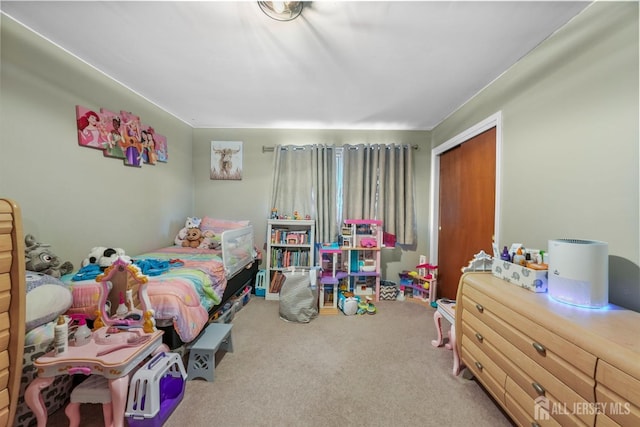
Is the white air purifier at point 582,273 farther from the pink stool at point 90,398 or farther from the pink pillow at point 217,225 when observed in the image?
the pink pillow at point 217,225

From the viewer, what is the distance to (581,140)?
4.29 ft

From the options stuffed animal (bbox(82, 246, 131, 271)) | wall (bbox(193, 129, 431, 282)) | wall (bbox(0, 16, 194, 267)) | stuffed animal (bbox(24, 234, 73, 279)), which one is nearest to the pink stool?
stuffed animal (bbox(24, 234, 73, 279))

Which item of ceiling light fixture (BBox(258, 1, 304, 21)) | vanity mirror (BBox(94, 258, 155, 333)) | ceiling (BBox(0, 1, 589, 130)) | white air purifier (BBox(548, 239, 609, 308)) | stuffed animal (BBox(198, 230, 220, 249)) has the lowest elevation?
vanity mirror (BBox(94, 258, 155, 333))

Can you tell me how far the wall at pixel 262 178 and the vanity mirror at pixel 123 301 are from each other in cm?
194

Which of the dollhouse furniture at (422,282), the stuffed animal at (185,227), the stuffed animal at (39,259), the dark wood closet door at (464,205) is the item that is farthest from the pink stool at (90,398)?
the dollhouse furniture at (422,282)

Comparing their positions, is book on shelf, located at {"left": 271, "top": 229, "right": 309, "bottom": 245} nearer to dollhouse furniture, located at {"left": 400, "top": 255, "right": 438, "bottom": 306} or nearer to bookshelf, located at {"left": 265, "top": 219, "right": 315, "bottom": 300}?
bookshelf, located at {"left": 265, "top": 219, "right": 315, "bottom": 300}

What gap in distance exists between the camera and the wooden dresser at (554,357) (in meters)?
0.77

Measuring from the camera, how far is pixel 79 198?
1.94 meters

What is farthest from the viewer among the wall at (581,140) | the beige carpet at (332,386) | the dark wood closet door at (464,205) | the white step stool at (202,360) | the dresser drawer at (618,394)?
the dark wood closet door at (464,205)

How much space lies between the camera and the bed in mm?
1581

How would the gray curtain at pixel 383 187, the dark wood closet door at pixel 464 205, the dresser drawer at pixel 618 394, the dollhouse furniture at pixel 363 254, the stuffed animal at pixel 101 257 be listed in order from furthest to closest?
1. the gray curtain at pixel 383 187
2. the dollhouse furniture at pixel 363 254
3. the dark wood closet door at pixel 464 205
4. the stuffed animal at pixel 101 257
5. the dresser drawer at pixel 618 394

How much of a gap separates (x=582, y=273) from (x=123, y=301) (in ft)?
8.68

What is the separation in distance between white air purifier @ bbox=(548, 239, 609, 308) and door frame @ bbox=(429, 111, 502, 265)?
0.86 m

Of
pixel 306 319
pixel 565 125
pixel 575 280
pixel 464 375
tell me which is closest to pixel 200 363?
pixel 306 319
